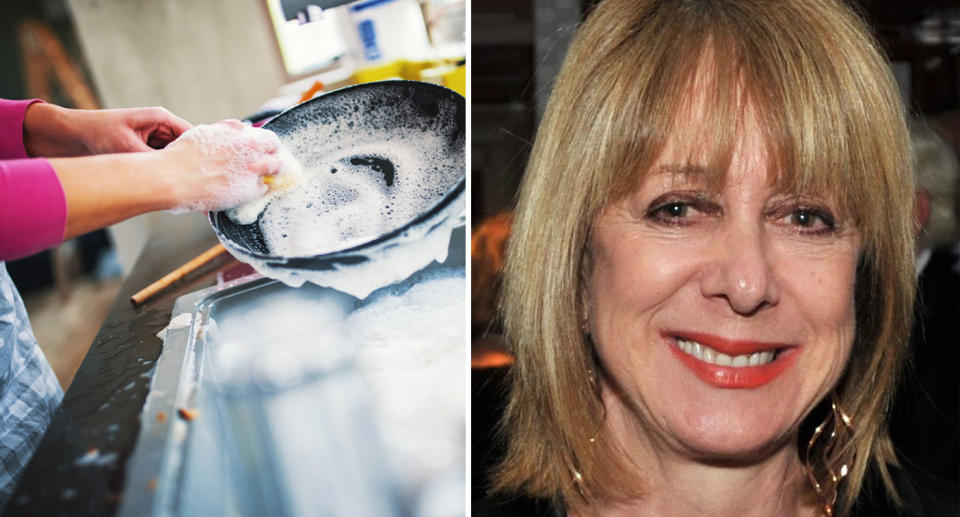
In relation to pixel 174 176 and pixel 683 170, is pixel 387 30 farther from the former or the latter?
pixel 683 170

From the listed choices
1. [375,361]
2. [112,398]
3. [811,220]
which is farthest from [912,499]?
[112,398]

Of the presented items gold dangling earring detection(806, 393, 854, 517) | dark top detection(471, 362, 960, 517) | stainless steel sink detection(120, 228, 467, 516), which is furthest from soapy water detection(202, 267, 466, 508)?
gold dangling earring detection(806, 393, 854, 517)

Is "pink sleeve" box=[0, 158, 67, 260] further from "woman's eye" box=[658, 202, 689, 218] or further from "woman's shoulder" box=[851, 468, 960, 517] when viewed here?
"woman's shoulder" box=[851, 468, 960, 517]

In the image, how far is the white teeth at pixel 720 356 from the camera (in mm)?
1216

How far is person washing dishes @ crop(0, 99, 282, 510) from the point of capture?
1.02 meters

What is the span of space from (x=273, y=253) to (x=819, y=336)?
0.89 meters

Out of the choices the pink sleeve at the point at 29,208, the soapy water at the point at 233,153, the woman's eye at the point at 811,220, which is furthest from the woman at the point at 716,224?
the pink sleeve at the point at 29,208

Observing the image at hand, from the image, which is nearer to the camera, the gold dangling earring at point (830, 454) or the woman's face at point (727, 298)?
the woman's face at point (727, 298)

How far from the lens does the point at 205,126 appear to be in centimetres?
117

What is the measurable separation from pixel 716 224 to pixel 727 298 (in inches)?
4.6

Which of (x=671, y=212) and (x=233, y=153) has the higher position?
(x=233, y=153)

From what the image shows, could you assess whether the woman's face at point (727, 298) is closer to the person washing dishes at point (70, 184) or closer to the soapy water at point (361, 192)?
the soapy water at point (361, 192)

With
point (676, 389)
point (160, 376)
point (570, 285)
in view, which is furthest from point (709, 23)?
point (160, 376)

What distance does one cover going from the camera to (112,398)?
3.55 feet
